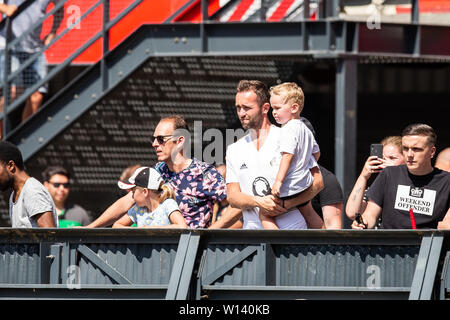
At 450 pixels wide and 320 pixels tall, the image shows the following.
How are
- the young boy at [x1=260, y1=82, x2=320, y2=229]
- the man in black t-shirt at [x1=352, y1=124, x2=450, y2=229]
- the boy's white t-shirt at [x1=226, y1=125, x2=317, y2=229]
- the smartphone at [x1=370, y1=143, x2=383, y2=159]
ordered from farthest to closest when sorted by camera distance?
the smartphone at [x1=370, y1=143, x2=383, y2=159], the boy's white t-shirt at [x1=226, y1=125, x2=317, y2=229], the young boy at [x1=260, y1=82, x2=320, y2=229], the man in black t-shirt at [x1=352, y1=124, x2=450, y2=229]

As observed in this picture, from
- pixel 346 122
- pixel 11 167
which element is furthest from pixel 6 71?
pixel 11 167

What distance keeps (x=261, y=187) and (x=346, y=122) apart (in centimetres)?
477

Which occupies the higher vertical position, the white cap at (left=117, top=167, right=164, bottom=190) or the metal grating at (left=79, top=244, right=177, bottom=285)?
the white cap at (left=117, top=167, right=164, bottom=190)

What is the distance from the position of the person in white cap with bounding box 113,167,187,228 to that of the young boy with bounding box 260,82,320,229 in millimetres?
630

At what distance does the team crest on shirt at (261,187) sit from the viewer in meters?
7.52

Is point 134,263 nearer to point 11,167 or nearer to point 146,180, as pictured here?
point 146,180

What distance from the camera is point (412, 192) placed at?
7.22 metres

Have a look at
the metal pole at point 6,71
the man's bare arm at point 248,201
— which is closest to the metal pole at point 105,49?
the metal pole at point 6,71

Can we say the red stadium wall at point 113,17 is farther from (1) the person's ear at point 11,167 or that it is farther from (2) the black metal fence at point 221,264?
(2) the black metal fence at point 221,264

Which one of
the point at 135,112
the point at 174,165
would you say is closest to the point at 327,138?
the point at 135,112

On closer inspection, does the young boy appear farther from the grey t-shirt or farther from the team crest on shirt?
the grey t-shirt

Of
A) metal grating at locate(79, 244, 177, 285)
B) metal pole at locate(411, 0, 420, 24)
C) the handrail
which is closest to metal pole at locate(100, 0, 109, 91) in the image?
the handrail

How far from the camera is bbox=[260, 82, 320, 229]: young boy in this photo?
7.30 m
